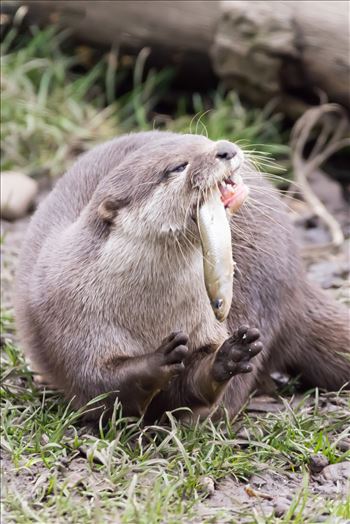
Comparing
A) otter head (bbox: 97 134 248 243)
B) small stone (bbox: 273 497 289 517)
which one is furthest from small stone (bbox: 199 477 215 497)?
otter head (bbox: 97 134 248 243)

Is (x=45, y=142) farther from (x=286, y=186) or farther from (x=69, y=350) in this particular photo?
(x=69, y=350)

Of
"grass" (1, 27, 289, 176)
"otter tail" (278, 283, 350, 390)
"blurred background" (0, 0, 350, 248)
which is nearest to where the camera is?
"otter tail" (278, 283, 350, 390)

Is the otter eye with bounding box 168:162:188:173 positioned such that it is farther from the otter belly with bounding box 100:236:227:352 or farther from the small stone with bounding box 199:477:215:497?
the small stone with bounding box 199:477:215:497

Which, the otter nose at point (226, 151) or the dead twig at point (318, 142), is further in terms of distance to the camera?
the dead twig at point (318, 142)

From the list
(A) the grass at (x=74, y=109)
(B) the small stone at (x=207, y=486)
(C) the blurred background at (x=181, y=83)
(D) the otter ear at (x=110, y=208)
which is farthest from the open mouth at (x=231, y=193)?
(A) the grass at (x=74, y=109)

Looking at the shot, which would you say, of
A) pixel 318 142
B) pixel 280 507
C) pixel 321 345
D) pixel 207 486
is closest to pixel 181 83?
pixel 318 142

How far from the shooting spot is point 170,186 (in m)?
2.94

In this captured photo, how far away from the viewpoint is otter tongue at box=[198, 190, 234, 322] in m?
2.82

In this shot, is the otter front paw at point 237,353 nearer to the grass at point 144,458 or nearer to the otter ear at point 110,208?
the grass at point 144,458

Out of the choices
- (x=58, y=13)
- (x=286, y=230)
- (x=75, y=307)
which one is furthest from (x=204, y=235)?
(x=58, y=13)

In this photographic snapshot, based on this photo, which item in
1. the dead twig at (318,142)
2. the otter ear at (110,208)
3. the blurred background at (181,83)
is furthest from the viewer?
the dead twig at (318,142)

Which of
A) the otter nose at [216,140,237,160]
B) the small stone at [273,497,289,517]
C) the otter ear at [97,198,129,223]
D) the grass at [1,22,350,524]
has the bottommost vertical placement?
the grass at [1,22,350,524]

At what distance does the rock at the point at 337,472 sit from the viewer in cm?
297

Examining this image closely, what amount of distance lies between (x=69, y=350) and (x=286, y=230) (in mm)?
829
